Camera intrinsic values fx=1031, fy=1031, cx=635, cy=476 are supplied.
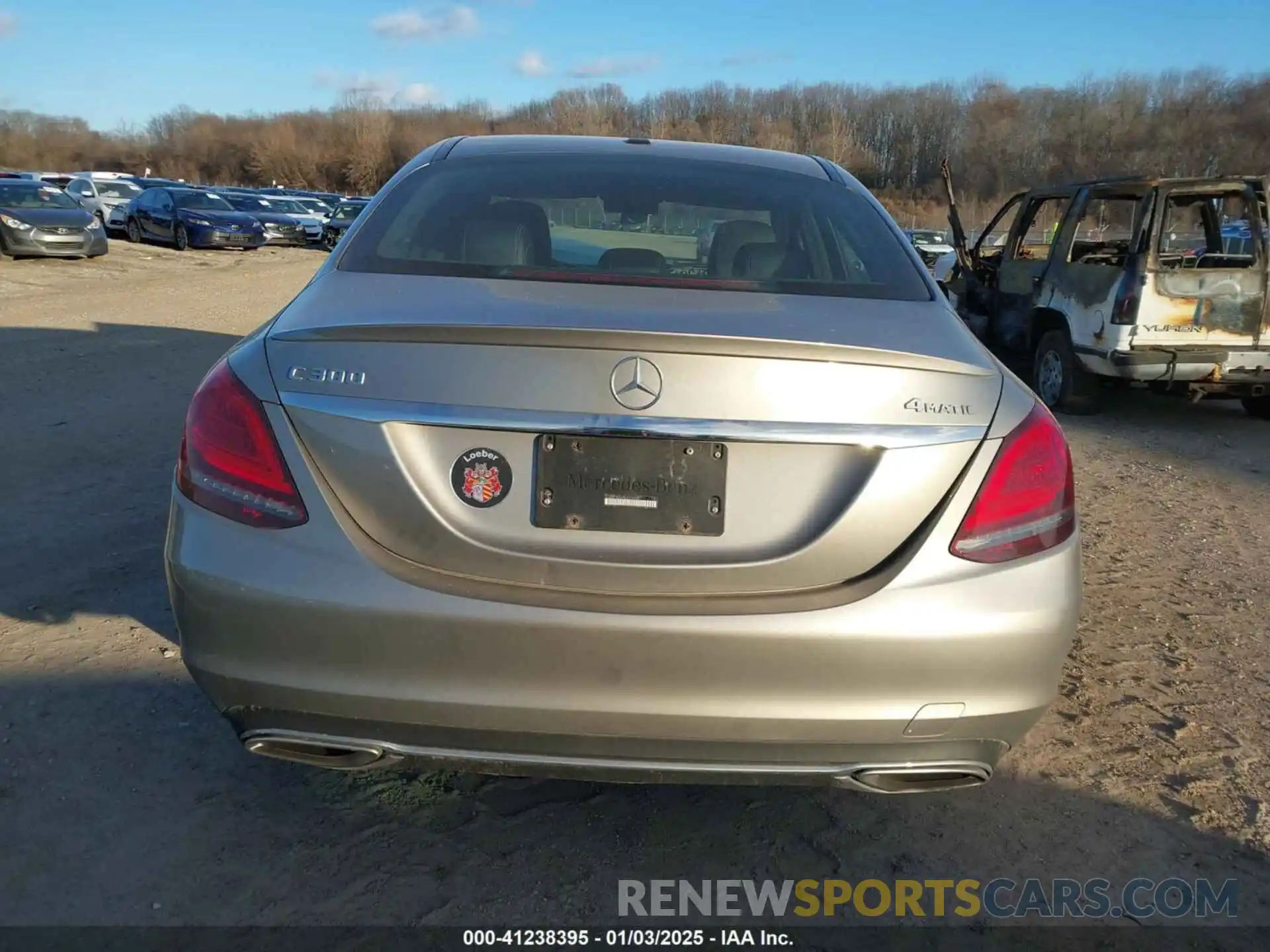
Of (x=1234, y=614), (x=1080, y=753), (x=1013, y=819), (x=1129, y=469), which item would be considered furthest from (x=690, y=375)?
(x=1129, y=469)

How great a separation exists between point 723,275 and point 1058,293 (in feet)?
22.5

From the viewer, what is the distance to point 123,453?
580 centimetres

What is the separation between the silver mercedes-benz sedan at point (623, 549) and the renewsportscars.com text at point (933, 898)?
1.49ft

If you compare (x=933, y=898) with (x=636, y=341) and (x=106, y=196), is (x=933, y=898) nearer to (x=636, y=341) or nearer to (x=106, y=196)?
(x=636, y=341)

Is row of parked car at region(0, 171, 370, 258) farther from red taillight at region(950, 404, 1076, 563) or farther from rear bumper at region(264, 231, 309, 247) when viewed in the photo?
red taillight at region(950, 404, 1076, 563)

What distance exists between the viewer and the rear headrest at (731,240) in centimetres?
278

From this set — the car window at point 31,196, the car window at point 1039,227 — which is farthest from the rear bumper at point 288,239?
the car window at point 1039,227

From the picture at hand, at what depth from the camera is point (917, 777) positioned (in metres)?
2.10

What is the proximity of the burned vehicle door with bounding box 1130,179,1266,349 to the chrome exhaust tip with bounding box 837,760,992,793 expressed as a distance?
21.7ft

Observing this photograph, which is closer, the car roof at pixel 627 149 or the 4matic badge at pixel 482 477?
the 4matic badge at pixel 482 477

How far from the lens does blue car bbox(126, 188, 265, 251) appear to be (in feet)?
85.0

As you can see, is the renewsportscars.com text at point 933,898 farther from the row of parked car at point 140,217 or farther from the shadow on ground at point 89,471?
the row of parked car at point 140,217

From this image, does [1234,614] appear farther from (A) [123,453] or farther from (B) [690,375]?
(A) [123,453]

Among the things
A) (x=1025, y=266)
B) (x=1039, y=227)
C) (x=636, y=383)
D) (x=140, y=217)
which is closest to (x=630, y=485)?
(x=636, y=383)
